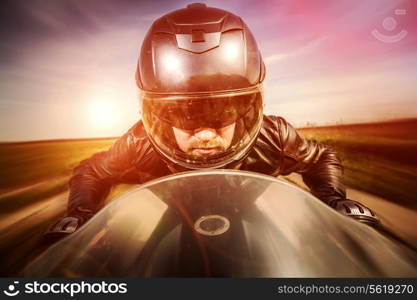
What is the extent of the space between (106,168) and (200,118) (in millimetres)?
606

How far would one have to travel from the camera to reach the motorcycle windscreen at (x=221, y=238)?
1.58 ft

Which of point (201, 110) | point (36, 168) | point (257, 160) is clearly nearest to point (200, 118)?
point (201, 110)

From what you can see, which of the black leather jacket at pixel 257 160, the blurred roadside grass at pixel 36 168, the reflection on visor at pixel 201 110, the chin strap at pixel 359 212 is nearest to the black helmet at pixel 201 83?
the reflection on visor at pixel 201 110

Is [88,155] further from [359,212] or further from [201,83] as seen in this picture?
[359,212]

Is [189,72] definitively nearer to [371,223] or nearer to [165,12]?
[165,12]

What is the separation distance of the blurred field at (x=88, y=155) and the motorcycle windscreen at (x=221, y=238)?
0.76 metres

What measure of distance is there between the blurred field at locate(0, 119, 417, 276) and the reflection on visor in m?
0.62

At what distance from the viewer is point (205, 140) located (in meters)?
1.18

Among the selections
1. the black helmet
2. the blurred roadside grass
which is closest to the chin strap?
the black helmet

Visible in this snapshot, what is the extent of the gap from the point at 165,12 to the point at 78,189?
2.91 feet

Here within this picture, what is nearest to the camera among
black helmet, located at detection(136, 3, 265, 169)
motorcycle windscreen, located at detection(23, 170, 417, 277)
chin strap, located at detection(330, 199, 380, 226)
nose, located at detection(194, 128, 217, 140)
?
motorcycle windscreen, located at detection(23, 170, 417, 277)

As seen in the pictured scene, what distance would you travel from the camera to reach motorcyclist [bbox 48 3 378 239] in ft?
3.44

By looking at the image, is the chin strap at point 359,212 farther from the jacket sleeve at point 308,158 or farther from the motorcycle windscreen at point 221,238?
the jacket sleeve at point 308,158

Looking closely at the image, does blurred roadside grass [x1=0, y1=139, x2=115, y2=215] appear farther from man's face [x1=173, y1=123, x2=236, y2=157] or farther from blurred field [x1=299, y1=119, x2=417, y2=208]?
blurred field [x1=299, y1=119, x2=417, y2=208]
